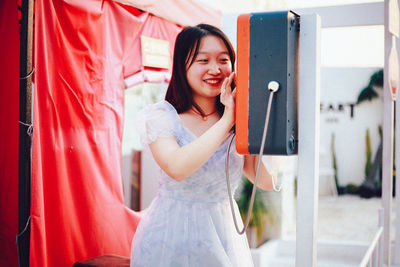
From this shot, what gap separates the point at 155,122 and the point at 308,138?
1.79ft

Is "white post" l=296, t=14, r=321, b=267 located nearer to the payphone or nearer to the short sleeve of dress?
the payphone

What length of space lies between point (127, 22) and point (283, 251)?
10.3 feet

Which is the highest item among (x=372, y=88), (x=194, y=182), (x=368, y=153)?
(x=372, y=88)

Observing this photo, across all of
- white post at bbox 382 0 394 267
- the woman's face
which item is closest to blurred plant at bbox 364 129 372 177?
white post at bbox 382 0 394 267

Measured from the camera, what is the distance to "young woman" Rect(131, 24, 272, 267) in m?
1.68

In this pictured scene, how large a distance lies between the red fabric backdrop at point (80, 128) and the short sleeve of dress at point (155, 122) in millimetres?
874

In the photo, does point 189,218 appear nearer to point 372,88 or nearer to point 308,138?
point 308,138

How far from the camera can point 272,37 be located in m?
1.27

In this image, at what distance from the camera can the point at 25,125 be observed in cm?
224

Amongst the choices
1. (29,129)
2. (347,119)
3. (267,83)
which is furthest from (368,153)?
(267,83)

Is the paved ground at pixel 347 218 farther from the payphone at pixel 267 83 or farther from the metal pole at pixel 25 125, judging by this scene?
the payphone at pixel 267 83

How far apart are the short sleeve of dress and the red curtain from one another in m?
1.10

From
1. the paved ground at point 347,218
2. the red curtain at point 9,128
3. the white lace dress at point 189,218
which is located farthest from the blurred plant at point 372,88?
the white lace dress at point 189,218

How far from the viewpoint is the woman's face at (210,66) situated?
5.52ft
